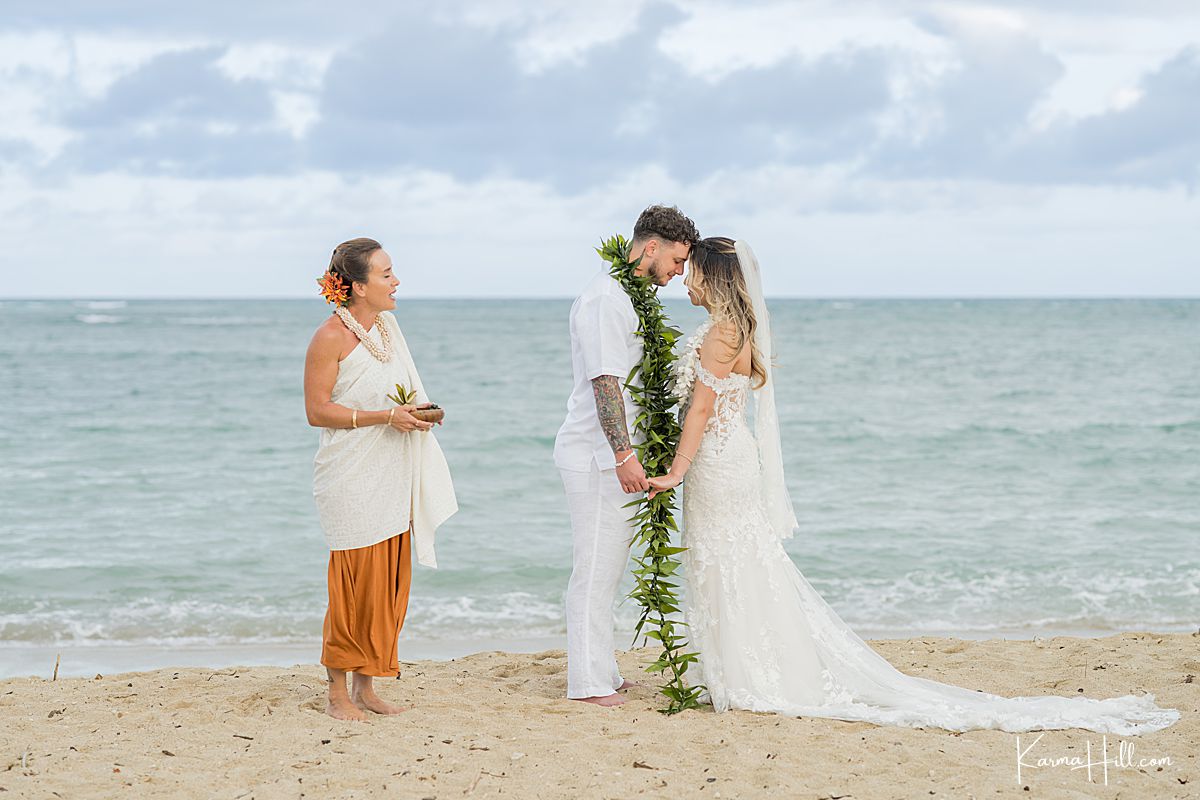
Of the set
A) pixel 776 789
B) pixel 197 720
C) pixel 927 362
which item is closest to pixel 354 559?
pixel 197 720

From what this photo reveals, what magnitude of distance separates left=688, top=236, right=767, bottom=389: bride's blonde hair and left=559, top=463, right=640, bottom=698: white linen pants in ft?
2.77

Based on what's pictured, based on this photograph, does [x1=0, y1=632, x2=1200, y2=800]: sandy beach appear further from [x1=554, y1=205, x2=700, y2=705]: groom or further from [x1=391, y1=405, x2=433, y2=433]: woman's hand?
[x1=391, y1=405, x2=433, y2=433]: woman's hand

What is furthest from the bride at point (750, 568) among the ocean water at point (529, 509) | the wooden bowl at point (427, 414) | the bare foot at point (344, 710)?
the ocean water at point (529, 509)

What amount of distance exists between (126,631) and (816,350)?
109 ft

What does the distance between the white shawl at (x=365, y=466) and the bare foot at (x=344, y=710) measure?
71 cm

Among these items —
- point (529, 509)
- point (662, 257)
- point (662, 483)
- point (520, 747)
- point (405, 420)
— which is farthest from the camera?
point (529, 509)

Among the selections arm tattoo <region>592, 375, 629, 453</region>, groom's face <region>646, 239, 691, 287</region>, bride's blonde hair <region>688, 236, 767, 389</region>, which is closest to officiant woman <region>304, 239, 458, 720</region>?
arm tattoo <region>592, 375, 629, 453</region>

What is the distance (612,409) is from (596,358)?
0.24m

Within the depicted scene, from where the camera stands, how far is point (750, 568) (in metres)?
5.00

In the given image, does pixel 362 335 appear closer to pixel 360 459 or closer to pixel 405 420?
pixel 405 420

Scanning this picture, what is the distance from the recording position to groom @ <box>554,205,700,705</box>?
15.7 feet

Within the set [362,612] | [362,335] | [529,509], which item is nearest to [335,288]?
[362,335]

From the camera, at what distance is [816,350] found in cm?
3894

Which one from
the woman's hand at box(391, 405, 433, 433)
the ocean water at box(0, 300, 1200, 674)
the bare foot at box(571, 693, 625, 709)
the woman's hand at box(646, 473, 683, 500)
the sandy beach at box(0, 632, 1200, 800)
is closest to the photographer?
the sandy beach at box(0, 632, 1200, 800)
